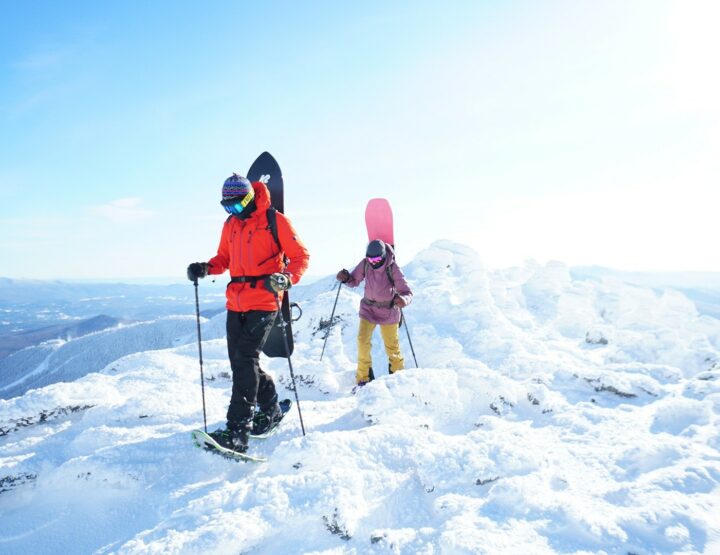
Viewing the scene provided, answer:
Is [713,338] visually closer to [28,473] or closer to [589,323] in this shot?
[589,323]

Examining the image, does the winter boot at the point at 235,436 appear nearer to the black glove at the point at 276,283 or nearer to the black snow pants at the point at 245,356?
the black snow pants at the point at 245,356

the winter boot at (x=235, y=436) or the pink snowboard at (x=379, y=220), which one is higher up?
the pink snowboard at (x=379, y=220)

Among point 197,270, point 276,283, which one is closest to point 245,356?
point 276,283

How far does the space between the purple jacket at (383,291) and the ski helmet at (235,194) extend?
3.74 meters

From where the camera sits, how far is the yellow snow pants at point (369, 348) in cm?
818

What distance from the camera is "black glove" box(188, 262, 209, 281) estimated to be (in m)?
5.54

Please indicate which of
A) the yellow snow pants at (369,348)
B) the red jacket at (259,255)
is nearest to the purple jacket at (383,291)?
the yellow snow pants at (369,348)

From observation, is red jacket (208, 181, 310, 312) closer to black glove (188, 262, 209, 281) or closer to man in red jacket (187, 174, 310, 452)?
man in red jacket (187, 174, 310, 452)

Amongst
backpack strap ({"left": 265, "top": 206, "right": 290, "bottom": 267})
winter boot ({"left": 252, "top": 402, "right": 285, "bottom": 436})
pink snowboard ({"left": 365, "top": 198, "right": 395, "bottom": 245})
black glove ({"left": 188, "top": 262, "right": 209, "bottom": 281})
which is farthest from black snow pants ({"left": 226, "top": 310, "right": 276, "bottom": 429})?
pink snowboard ({"left": 365, "top": 198, "right": 395, "bottom": 245})

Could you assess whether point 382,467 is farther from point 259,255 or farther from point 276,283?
point 259,255

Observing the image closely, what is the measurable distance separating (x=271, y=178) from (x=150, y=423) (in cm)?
522

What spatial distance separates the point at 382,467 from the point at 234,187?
12.9ft

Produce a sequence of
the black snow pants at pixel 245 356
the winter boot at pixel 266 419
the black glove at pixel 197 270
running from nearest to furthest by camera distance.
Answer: the black snow pants at pixel 245 356 < the winter boot at pixel 266 419 < the black glove at pixel 197 270

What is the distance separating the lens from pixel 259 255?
204 inches
